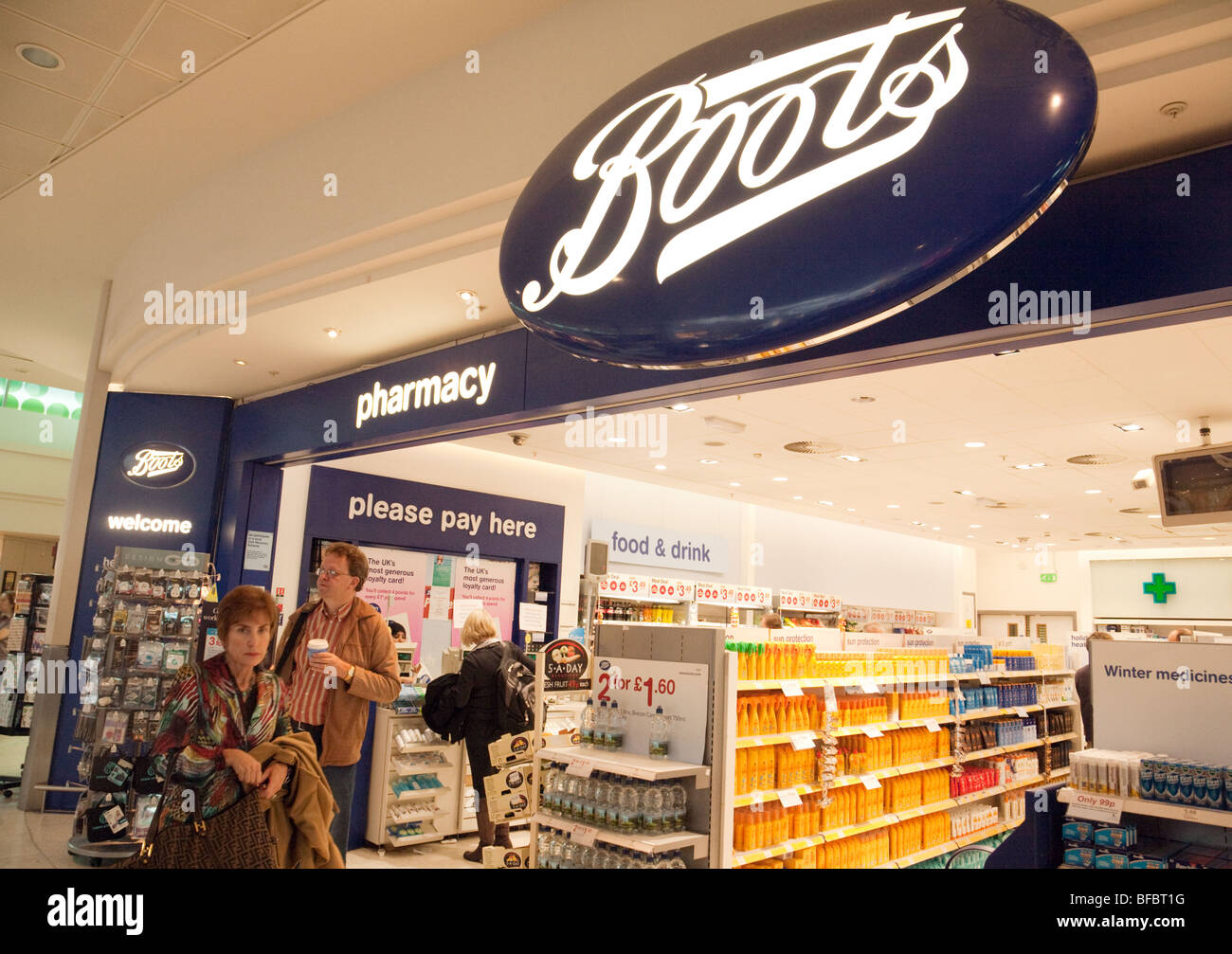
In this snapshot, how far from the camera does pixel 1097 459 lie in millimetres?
7875

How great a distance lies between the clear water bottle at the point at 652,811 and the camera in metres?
3.42

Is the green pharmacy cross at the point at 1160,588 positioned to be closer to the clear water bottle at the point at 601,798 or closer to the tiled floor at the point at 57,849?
the tiled floor at the point at 57,849

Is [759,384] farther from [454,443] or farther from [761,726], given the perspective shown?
[454,443]

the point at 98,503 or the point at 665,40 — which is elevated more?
the point at 665,40

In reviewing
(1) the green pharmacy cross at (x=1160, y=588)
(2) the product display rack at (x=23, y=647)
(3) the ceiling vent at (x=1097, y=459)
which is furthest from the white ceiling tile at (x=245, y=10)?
(1) the green pharmacy cross at (x=1160, y=588)

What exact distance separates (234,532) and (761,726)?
16.0 feet

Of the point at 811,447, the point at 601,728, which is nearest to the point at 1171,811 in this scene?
the point at 601,728

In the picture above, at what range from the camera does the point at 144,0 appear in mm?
3479

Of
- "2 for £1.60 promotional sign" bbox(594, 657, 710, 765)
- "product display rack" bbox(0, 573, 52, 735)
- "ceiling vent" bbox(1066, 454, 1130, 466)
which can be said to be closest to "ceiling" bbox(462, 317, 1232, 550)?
"ceiling vent" bbox(1066, 454, 1130, 466)

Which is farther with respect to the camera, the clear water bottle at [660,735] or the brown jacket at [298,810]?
the clear water bottle at [660,735]

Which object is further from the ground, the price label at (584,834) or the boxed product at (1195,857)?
the boxed product at (1195,857)

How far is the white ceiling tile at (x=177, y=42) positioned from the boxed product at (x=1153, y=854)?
4.98 meters

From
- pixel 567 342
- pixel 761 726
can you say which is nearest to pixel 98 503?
pixel 761 726
